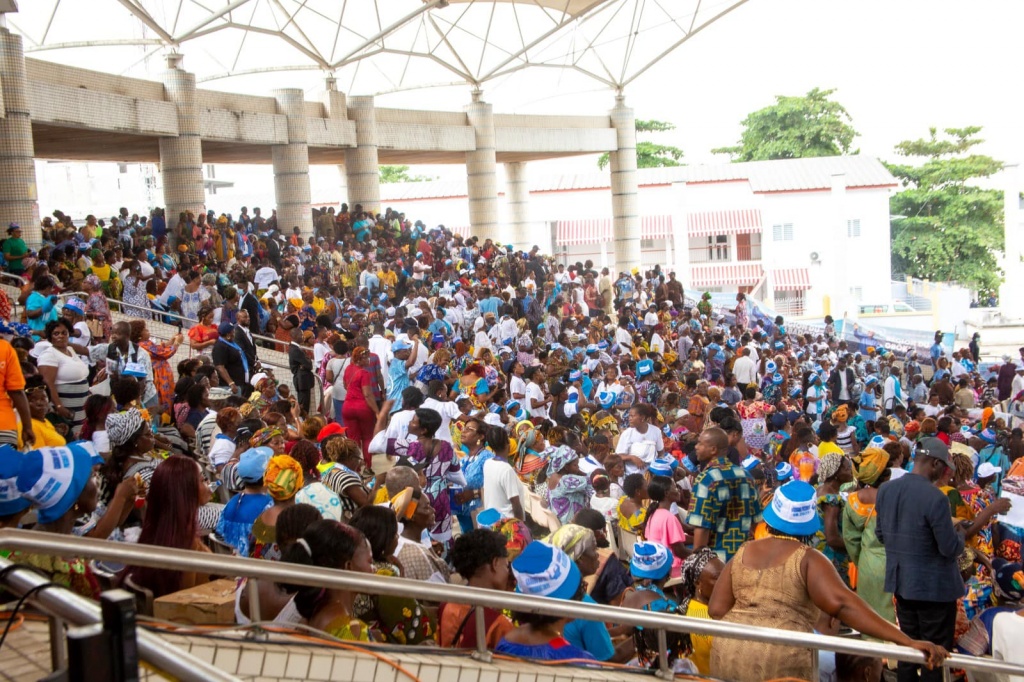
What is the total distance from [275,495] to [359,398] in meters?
5.11

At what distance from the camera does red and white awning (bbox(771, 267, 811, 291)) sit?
1847 inches

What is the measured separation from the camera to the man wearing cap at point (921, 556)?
598cm

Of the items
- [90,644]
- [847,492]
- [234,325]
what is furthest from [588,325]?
[90,644]

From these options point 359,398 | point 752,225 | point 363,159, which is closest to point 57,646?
point 359,398

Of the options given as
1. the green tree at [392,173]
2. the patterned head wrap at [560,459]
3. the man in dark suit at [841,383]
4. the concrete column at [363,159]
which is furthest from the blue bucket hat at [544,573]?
the green tree at [392,173]

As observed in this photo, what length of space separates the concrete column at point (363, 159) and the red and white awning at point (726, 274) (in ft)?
77.3

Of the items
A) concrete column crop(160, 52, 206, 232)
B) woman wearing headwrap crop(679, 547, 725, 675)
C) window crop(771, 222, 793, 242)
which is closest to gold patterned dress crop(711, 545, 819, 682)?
woman wearing headwrap crop(679, 547, 725, 675)

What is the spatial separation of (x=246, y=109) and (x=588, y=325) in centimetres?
952

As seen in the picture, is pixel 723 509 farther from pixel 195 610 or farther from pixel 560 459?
pixel 195 610

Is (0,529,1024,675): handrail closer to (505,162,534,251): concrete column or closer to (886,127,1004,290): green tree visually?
(505,162,534,251): concrete column

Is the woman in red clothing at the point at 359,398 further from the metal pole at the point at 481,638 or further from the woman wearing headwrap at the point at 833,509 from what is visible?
the metal pole at the point at 481,638

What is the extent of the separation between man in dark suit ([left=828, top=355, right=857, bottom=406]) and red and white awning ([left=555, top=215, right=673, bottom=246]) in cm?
2674

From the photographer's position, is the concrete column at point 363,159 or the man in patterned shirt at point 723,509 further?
the concrete column at point 363,159

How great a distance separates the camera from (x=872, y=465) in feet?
23.1
